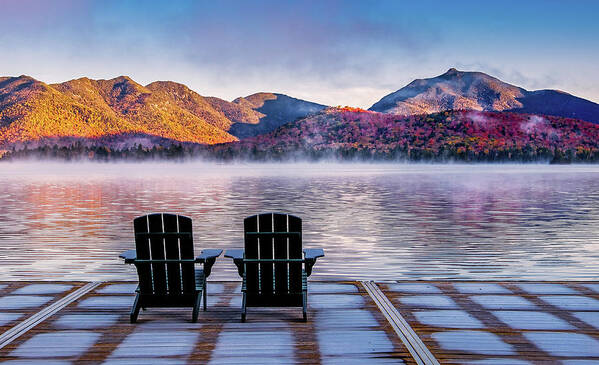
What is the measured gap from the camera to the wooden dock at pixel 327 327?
5031 mm

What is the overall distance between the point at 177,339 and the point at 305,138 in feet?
406

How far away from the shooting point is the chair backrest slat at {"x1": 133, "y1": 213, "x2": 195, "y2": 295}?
A: 6027mm

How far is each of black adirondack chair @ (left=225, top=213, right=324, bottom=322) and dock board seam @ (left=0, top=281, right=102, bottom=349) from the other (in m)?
1.96

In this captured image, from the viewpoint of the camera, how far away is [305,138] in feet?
423

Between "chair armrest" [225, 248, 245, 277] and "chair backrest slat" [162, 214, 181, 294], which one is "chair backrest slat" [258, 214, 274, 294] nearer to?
"chair armrest" [225, 248, 245, 277]

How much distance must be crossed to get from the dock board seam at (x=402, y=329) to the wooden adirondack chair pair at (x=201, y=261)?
888mm

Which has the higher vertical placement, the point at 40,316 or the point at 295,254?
the point at 295,254

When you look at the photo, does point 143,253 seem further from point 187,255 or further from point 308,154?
point 308,154

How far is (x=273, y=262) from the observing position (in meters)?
6.08

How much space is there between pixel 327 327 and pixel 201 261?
1432mm

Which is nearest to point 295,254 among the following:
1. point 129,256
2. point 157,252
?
point 157,252

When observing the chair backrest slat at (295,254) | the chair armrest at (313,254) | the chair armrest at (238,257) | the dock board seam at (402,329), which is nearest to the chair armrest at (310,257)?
the chair armrest at (313,254)

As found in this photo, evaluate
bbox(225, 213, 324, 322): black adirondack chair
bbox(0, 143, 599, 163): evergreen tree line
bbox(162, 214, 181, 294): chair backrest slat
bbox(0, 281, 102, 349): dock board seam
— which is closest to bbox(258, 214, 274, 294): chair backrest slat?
bbox(225, 213, 324, 322): black adirondack chair

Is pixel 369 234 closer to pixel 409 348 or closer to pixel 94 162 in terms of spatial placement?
pixel 409 348
